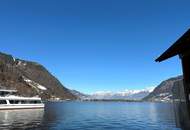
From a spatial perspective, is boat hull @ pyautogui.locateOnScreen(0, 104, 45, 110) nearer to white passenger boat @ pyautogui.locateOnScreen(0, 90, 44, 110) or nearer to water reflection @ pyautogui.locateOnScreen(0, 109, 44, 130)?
white passenger boat @ pyautogui.locateOnScreen(0, 90, 44, 110)

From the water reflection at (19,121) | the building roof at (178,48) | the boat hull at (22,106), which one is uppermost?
the boat hull at (22,106)

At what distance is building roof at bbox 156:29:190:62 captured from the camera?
564 inches

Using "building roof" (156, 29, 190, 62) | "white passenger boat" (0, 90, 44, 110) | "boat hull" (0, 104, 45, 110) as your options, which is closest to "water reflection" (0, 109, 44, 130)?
"boat hull" (0, 104, 45, 110)

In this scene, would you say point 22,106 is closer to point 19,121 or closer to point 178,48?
point 19,121

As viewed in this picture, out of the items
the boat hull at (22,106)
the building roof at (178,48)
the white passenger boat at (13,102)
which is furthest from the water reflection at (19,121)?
the building roof at (178,48)

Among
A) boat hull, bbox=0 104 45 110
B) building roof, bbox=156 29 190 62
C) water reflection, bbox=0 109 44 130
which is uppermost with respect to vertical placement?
boat hull, bbox=0 104 45 110

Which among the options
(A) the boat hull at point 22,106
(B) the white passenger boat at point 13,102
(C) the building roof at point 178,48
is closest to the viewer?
(C) the building roof at point 178,48

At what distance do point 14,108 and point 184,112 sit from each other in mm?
131926

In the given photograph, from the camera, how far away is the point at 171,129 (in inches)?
2739

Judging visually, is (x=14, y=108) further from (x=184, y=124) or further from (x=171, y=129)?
(x=184, y=124)

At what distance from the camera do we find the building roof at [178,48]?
14.3 m

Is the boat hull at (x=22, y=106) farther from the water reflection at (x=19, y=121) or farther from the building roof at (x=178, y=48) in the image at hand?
the building roof at (x=178, y=48)

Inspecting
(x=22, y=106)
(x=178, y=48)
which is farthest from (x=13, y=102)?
(x=178, y=48)

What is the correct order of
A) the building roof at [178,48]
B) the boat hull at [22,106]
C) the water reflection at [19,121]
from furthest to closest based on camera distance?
the boat hull at [22,106], the water reflection at [19,121], the building roof at [178,48]
